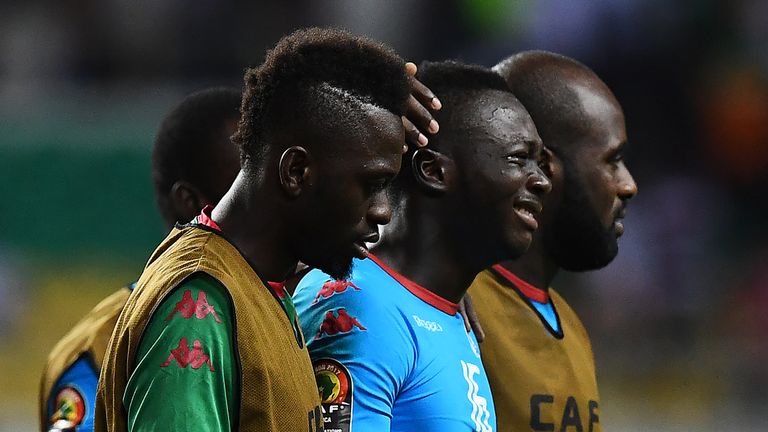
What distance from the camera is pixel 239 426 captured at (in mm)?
2887

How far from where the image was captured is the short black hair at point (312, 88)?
3.16 m

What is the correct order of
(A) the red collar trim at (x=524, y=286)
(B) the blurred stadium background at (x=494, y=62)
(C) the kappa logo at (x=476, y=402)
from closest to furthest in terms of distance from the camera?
(C) the kappa logo at (x=476, y=402), (A) the red collar trim at (x=524, y=286), (B) the blurred stadium background at (x=494, y=62)

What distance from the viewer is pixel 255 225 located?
10.2 ft

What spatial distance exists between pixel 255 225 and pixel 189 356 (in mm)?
446

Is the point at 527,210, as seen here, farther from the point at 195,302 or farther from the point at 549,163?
the point at 195,302

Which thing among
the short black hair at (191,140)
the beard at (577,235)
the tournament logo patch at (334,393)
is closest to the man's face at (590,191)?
the beard at (577,235)

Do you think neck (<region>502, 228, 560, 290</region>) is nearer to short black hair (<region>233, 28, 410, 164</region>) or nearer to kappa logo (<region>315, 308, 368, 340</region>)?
kappa logo (<region>315, 308, 368, 340</region>)

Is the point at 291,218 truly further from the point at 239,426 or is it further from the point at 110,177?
the point at 110,177

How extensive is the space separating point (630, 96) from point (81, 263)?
4.28 m

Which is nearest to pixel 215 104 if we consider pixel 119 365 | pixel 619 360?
pixel 119 365

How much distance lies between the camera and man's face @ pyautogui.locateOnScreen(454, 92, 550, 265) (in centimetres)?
389

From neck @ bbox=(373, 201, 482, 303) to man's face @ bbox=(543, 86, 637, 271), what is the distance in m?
0.85

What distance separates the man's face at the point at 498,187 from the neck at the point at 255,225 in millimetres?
889

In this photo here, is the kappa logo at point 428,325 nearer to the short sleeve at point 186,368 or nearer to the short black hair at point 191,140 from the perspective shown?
the short sleeve at point 186,368
